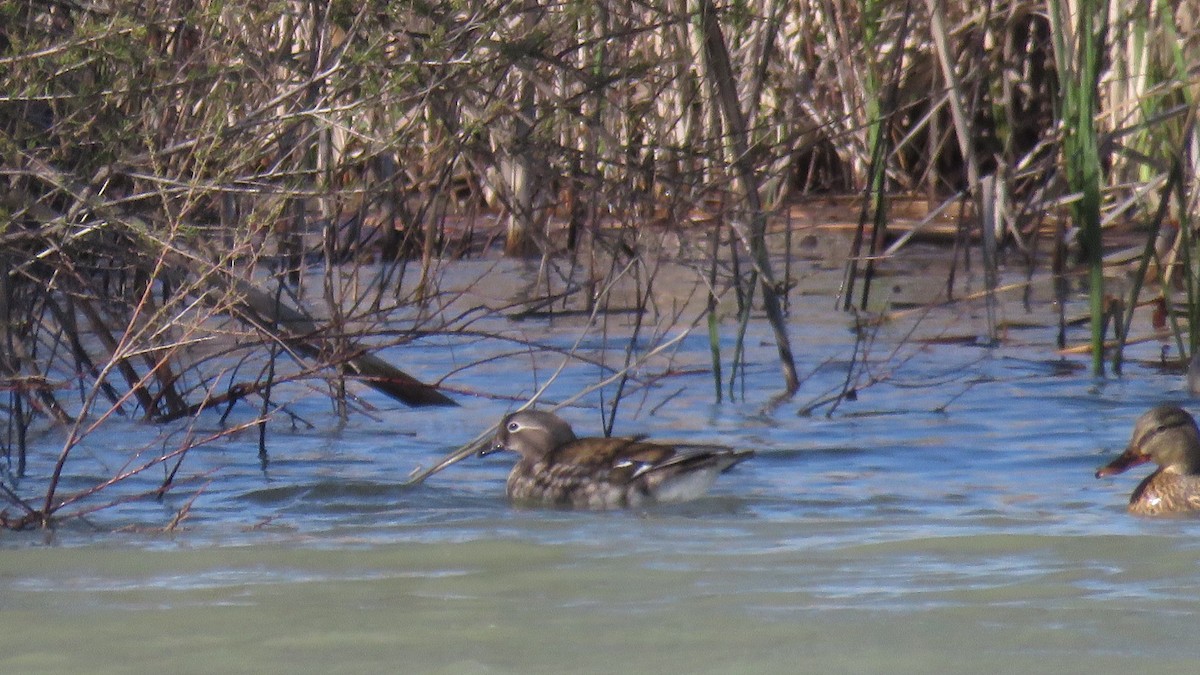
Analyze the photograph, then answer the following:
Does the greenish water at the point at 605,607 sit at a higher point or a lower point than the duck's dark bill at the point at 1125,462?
higher

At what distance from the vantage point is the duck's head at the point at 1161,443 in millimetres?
6570

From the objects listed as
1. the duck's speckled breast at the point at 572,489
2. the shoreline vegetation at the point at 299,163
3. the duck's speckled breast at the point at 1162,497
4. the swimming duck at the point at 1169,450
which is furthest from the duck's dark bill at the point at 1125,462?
the duck's speckled breast at the point at 572,489

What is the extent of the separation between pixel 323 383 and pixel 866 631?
457 centimetres

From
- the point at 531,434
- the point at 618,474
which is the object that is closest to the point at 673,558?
the point at 618,474

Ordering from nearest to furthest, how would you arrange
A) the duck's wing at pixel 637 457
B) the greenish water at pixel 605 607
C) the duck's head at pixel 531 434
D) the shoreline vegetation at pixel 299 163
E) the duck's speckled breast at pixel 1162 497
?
the greenish water at pixel 605 607, the shoreline vegetation at pixel 299 163, the duck's speckled breast at pixel 1162 497, the duck's wing at pixel 637 457, the duck's head at pixel 531 434

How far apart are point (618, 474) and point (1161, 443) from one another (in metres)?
1.75

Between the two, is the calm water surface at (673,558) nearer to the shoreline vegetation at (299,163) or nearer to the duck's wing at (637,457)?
the duck's wing at (637,457)

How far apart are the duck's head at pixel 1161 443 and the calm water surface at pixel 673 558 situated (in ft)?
0.30

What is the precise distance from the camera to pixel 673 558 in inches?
205

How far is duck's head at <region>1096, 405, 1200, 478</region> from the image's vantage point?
6.57m

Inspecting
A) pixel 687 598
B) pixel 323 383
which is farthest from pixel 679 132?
pixel 687 598

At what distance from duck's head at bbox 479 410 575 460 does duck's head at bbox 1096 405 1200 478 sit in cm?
184

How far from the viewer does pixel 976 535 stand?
543cm

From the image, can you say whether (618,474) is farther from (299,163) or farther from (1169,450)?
(1169,450)
